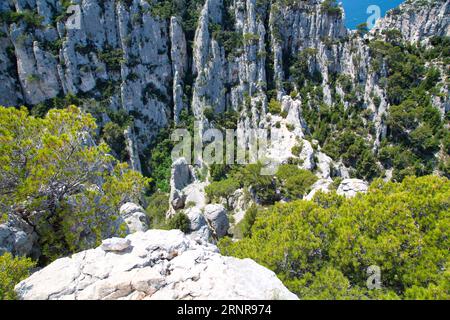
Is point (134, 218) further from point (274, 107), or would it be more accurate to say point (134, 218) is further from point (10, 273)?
point (274, 107)

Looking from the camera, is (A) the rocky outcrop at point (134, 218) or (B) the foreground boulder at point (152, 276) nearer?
(B) the foreground boulder at point (152, 276)

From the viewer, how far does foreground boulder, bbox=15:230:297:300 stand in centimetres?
614

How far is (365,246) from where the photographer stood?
916 cm

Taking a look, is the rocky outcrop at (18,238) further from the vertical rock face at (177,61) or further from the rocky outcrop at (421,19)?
the rocky outcrop at (421,19)

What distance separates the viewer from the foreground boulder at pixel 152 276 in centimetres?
614

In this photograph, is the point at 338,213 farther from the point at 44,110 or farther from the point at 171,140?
the point at 44,110

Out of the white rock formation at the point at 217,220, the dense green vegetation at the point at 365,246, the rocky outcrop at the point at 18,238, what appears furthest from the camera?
the white rock formation at the point at 217,220

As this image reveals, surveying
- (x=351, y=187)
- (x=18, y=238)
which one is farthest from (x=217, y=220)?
(x=18, y=238)

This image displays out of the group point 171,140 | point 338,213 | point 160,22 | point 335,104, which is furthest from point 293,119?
point 338,213

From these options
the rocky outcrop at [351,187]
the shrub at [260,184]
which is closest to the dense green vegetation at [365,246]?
the rocky outcrop at [351,187]

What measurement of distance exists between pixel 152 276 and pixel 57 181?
23.1ft

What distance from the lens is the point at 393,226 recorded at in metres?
9.55

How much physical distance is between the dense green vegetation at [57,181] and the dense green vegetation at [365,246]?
21.7 ft

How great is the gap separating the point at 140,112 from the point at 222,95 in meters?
17.6
